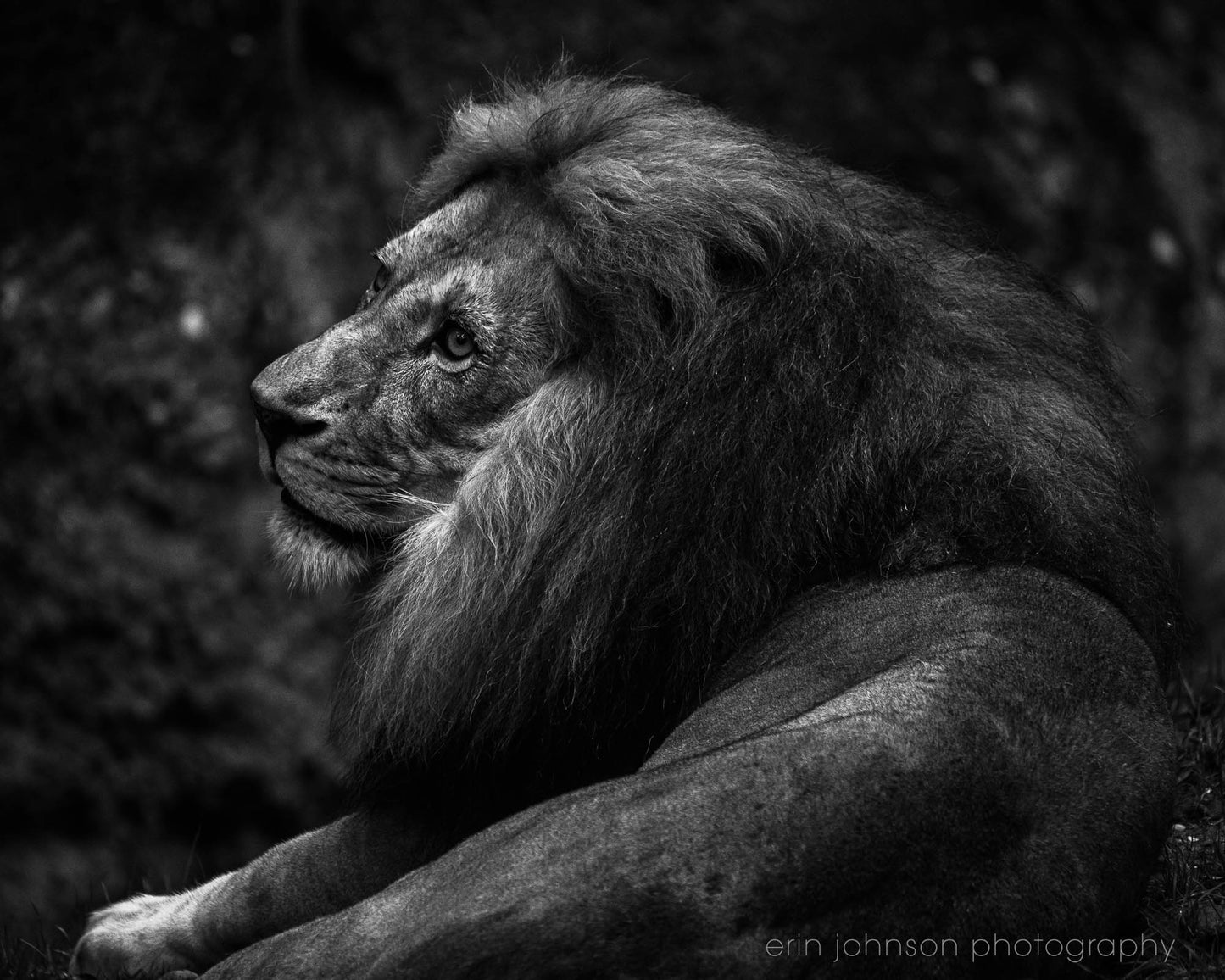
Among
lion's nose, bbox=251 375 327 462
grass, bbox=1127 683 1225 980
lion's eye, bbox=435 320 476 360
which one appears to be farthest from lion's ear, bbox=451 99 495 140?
grass, bbox=1127 683 1225 980

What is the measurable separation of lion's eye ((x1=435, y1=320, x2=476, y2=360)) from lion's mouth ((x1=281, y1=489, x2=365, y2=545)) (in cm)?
48

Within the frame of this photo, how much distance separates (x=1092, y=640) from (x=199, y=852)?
16.7ft

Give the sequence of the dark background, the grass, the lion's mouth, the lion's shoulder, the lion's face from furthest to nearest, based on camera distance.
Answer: the dark background
the lion's mouth
the lion's face
the grass
the lion's shoulder

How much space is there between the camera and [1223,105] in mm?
8938

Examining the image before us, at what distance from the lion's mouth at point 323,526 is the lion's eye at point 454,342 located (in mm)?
479

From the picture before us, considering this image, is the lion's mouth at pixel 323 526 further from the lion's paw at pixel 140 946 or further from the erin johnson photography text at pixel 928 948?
the erin johnson photography text at pixel 928 948

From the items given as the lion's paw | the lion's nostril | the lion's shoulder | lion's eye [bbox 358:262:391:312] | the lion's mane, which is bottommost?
the lion's paw

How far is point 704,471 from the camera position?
10.9 ft

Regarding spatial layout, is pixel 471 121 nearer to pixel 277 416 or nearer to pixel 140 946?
pixel 277 416

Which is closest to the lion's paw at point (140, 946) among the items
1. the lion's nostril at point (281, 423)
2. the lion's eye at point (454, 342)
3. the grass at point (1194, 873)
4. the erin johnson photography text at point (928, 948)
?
the lion's nostril at point (281, 423)

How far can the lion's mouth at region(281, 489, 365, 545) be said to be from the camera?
3789 mm

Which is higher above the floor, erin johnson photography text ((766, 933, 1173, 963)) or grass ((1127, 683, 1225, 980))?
erin johnson photography text ((766, 933, 1173, 963))

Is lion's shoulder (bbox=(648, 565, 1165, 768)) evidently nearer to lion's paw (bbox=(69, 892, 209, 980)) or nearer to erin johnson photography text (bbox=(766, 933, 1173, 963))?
erin johnson photography text (bbox=(766, 933, 1173, 963))

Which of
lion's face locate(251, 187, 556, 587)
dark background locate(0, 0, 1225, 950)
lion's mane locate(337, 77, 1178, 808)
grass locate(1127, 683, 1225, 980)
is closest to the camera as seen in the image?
grass locate(1127, 683, 1225, 980)
